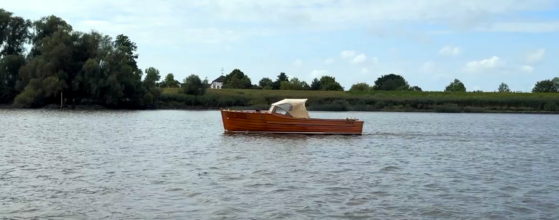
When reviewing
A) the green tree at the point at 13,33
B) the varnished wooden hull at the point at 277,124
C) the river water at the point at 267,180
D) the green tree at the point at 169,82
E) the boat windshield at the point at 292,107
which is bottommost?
the river water at the point at 267,180

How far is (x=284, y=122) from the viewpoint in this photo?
4241 cm

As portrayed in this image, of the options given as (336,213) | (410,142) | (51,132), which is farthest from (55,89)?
(336,213)

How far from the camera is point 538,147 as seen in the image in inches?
1499

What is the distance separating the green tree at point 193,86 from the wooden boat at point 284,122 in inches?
2386

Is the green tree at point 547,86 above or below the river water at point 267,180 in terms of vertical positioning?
above

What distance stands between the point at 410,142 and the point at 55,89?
58.1 m

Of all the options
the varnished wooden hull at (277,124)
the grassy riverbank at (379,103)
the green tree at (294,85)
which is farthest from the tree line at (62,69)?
the green tree at (294,85)

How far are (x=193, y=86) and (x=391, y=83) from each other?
293 ft

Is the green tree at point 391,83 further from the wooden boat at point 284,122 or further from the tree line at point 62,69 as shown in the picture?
the wooden boat at point 284,122

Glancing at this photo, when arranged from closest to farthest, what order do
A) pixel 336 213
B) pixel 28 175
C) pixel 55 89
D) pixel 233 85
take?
pixel 336 213, pixel 28 175, pixel 55 89, pixel 233 85

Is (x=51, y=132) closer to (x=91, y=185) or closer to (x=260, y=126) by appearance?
(x=260, y=126)

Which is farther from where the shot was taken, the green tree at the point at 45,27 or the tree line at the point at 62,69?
the green tree at the point at 45,27

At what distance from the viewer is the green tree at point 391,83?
179 metres

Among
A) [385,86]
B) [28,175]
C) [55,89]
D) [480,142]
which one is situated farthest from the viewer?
[385,86]
